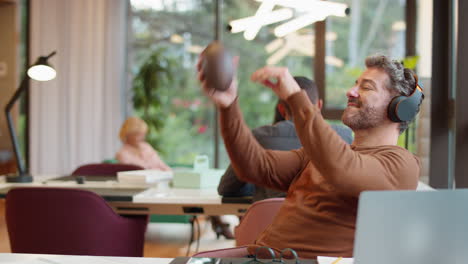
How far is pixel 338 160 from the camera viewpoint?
4.28 ft

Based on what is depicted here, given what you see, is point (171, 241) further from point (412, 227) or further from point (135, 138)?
point (412, 227)

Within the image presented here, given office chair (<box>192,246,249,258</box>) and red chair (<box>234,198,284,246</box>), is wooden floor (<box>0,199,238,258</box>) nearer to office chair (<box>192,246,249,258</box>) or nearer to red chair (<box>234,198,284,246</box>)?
red chair (<box>234,198,284,246</box>)

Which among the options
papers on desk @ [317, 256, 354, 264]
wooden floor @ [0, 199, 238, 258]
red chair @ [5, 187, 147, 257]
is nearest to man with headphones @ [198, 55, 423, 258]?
papers on desk @ [317, 256, 354, 264]

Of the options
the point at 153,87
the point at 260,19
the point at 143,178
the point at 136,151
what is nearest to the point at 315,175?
the point at 260,19

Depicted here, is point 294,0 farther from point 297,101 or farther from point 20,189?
point 20,189

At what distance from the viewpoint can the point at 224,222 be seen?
15.5 ft

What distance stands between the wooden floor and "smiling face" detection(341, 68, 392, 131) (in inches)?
107

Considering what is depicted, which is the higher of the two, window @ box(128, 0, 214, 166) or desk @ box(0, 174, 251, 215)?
window @ box(128, 0, 214, 166)

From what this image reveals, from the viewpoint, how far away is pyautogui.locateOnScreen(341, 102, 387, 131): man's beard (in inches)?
59.9

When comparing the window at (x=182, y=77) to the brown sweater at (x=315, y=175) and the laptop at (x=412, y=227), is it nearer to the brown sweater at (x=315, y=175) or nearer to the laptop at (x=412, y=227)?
the brown sweater at (x=315, y=175)

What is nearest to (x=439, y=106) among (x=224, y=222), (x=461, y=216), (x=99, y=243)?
(x=224, y=222)

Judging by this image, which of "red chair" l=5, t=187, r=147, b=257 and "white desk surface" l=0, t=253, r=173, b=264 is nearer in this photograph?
"white desk surface" l=0, t=253, r=173, b=264

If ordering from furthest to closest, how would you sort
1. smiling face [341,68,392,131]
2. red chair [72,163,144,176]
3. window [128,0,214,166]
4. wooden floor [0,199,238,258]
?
window [128,0,214,166] → wooden floor [0,199,238,258] → red chair [72,163,144,176] → smiling face [341,68,392,131]

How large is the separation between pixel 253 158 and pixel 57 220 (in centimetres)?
120
